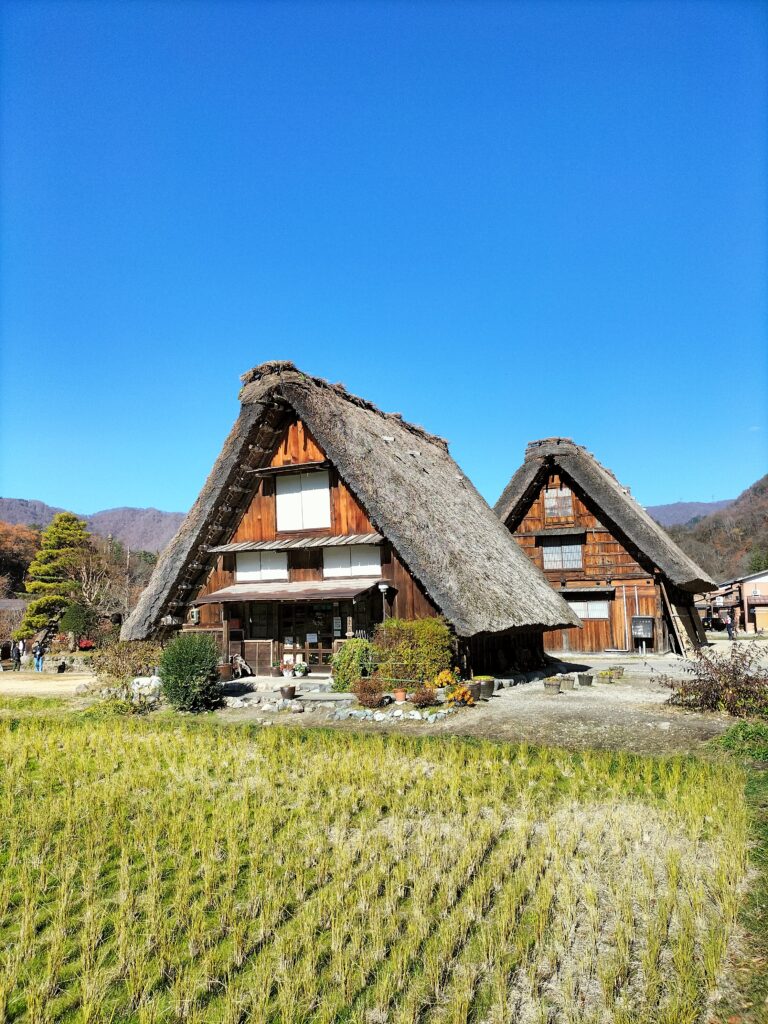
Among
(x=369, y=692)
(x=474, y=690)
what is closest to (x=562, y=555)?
(x=474, y=690)

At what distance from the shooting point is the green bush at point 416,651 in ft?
51.8

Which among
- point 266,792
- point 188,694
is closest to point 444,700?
point 188,694

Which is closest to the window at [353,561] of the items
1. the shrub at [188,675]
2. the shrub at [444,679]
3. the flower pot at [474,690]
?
the shrub at [444,679]

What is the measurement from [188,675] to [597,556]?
19435 millimetres

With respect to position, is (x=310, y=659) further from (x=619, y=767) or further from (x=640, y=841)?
(x=640, y=841)

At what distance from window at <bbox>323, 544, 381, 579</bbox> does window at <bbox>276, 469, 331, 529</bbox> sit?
0.98 metres

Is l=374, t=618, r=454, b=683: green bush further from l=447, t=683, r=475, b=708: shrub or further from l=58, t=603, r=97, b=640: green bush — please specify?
l=58, t=603, r=97, b=640: green bush

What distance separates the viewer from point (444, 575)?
52.7 ft

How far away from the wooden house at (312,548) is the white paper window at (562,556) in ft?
24.0

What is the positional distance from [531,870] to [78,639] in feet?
99.5

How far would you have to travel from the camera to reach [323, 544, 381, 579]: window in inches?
733

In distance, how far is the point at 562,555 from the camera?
3002cm

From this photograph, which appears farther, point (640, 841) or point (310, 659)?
point (310, 659)

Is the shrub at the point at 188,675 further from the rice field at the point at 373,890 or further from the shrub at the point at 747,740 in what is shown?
the shrub at the point at 747,740
